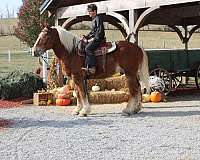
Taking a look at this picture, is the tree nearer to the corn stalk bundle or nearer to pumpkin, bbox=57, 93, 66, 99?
the corn stalk bundle

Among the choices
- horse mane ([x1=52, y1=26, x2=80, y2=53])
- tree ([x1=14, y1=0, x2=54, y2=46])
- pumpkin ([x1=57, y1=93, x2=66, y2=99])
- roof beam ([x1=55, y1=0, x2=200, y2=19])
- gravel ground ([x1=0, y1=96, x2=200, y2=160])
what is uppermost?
tree ([x1=14, y1=0, x2=54, y2=46])

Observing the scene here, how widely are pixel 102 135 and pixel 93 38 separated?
343 cm

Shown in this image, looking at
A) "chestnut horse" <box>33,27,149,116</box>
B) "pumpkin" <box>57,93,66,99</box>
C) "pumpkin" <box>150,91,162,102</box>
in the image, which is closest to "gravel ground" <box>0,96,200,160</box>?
"chestnut horse" <box>33,27,149,116</box>

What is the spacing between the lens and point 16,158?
7.04 metres

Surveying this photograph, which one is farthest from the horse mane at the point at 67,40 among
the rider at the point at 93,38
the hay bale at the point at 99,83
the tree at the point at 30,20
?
the tree at the point at 30,20

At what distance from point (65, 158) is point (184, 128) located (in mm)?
3379

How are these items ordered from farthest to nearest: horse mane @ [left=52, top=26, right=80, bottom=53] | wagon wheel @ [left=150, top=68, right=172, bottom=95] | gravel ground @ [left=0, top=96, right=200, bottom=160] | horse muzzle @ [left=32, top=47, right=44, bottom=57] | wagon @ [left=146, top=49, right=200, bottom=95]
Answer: wagon @ [left=146, top=49, right=200, bottom=95]
wagon wheel @ [left=150, top=68, right=172, bottom=95]
horse mane @ [left=52, top=26, right=80, bottom=53]
horse muzzle @ [left=32, top=47, right=44, bottom=57]
gravel ground @ [left=0, top=96, right=200, bottom=160]

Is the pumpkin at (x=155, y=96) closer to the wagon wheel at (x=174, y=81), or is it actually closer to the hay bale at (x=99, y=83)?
the hay bale at (x=99, y=83)

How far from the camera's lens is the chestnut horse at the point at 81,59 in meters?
11.8

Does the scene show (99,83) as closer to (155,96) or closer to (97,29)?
(155,96)

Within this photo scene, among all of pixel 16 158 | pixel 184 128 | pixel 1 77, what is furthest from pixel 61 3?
pixel 16 158

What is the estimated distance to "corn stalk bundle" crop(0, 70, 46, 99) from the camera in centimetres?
1541

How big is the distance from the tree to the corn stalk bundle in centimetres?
1132

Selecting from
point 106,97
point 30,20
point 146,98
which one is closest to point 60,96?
point 106,97
